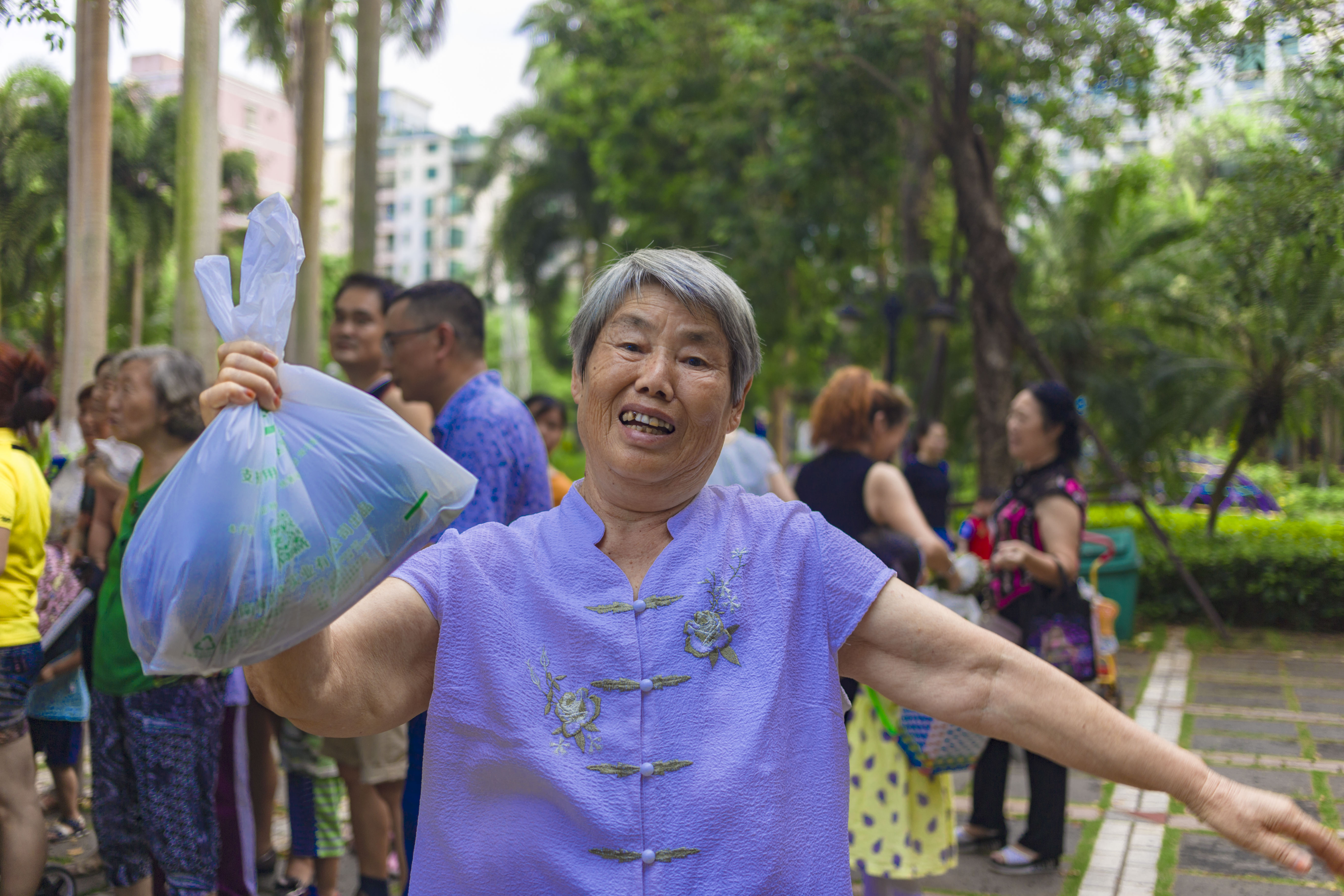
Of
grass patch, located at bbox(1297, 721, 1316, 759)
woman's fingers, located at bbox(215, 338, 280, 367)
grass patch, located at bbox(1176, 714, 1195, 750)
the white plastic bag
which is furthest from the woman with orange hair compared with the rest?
grass patch, located at bbox(1297, 721, 1316, 759)

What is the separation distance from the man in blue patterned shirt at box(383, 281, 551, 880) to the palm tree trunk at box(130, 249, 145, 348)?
1768 centimetres

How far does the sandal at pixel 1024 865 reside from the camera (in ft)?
14.5

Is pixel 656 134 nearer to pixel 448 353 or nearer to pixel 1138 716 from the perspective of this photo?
pixel 1138 716

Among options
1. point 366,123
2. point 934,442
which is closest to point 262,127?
point 366,123

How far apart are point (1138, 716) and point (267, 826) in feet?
16.8

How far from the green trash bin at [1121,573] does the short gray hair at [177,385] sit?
736 centimetres

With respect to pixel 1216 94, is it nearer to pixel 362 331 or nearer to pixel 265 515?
pixel 362 331

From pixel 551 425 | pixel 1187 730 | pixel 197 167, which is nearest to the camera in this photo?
pixel 1187 730

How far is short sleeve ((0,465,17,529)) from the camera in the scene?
3.15m

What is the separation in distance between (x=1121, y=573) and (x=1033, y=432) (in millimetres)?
5431

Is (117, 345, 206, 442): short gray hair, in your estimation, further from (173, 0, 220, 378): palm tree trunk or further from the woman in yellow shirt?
(173, 0, 220, 378): palm tree trunk

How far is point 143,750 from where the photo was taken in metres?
3.18

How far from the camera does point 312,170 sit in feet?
40.2

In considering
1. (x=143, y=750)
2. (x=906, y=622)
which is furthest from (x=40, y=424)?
(x=906, y=622)
